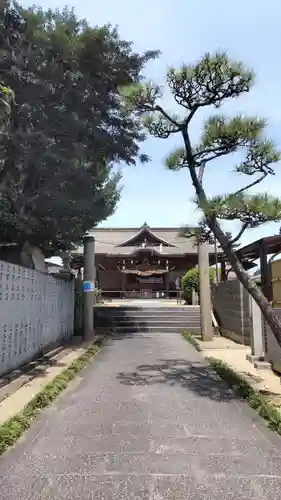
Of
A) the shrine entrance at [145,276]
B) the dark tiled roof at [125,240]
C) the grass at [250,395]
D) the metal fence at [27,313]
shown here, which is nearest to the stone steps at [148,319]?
the metal fence at [27,313]

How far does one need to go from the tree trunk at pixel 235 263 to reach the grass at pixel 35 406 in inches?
128

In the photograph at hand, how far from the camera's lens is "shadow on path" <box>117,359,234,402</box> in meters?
6.61

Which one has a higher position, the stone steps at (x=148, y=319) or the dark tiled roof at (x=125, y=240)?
the dark tiled roof at (x=125, y=240)

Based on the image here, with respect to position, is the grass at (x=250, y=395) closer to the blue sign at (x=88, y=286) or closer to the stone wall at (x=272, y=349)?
the stone wall at (x=272, y=349)

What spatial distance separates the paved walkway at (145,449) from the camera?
3199mm

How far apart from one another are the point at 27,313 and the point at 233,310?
7.51m

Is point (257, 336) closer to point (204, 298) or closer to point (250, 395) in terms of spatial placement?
point (250, 395)

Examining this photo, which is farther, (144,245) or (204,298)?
(144,245)

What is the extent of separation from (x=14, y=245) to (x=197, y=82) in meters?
6.79

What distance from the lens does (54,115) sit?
10.7 m

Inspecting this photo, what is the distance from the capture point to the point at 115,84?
12.0 m

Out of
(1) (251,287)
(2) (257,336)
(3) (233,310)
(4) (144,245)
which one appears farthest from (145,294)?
(1) (251,287)

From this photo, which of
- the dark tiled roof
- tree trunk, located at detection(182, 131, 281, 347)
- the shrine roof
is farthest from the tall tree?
the shrine roof

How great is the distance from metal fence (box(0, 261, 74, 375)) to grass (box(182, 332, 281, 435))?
368cm
